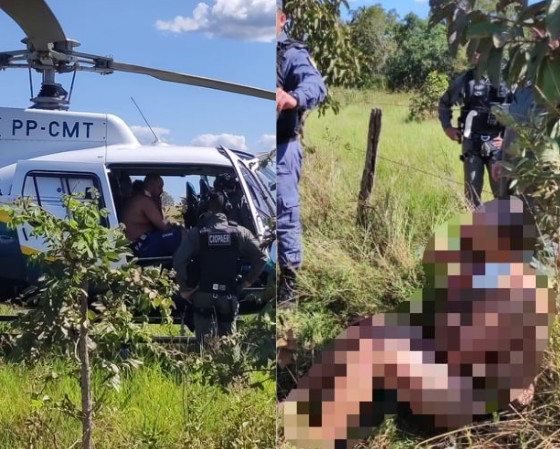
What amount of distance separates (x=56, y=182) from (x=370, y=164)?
126 centimetres

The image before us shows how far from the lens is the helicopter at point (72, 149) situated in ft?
7.86

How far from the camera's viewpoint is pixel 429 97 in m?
2.80

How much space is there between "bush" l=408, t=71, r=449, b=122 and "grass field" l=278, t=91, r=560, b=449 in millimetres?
33

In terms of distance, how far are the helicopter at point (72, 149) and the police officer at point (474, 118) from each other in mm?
790

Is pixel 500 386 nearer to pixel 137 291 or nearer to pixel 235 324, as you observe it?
pixel 235 324

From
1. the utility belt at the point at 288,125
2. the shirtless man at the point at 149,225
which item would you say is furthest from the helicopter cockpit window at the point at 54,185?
the utility belt at the point at 288,125

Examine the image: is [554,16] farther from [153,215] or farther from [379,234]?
[153,215]

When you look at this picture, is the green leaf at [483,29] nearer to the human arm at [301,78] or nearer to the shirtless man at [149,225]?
the human arm at [301,78]

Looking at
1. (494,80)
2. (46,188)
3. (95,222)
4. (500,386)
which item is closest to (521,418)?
(500,386)

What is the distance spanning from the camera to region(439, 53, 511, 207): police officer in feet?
9.12

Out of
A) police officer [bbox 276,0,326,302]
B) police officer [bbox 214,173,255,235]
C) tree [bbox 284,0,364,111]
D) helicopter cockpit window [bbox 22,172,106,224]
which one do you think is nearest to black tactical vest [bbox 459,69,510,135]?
tree [bbox 284,0,364,111]

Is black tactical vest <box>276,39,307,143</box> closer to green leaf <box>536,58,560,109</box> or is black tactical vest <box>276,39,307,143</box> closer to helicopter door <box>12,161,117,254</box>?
helicopter door <box>12,161,117,254</box>

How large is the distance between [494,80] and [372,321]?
108cm

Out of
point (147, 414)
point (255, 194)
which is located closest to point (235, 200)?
point (255, 194)
